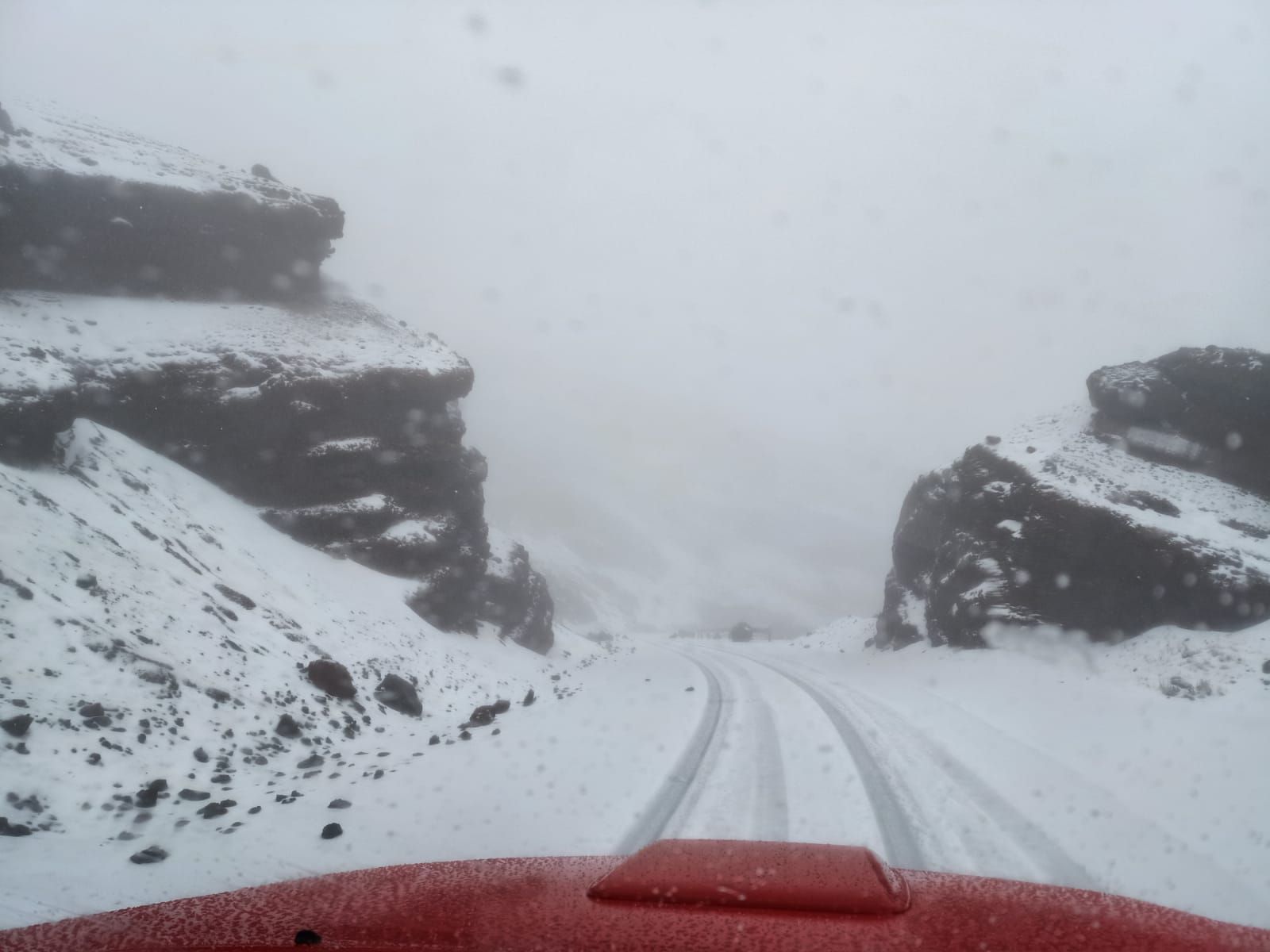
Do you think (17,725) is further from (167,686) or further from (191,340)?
(191,340)

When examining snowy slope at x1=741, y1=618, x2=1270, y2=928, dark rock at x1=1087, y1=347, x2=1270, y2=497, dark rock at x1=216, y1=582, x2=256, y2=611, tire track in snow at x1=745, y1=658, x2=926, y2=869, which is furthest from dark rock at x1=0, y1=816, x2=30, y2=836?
dark rock at x1=1087, y1=347, x2=1270, y2=497

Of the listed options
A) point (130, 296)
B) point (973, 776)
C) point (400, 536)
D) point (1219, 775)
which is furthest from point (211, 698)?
point (130, 296)

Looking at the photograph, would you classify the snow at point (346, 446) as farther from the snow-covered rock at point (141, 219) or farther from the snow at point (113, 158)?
the snow at point (113, 158)

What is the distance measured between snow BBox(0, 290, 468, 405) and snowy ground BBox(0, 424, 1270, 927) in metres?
6.24

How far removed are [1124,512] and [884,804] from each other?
19579 millimetres

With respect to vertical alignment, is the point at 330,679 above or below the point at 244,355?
below

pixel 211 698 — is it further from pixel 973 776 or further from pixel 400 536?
pixel 400 536

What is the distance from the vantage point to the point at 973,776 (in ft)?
28.4

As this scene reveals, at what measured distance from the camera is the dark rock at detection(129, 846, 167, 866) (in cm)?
513

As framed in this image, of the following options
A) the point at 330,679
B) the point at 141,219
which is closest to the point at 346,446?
the point at 141,219

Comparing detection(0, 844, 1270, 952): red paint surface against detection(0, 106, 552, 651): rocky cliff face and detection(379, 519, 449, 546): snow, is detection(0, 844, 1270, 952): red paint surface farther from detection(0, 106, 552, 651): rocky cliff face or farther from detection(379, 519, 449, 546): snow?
detection(379, 519, 449, 546): snow

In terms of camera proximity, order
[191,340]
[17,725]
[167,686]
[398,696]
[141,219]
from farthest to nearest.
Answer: [141,219] → [191,340] → [398,696] → [167,686] → [17,725]

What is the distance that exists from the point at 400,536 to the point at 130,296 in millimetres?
15441

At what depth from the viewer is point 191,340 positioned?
26.3m
